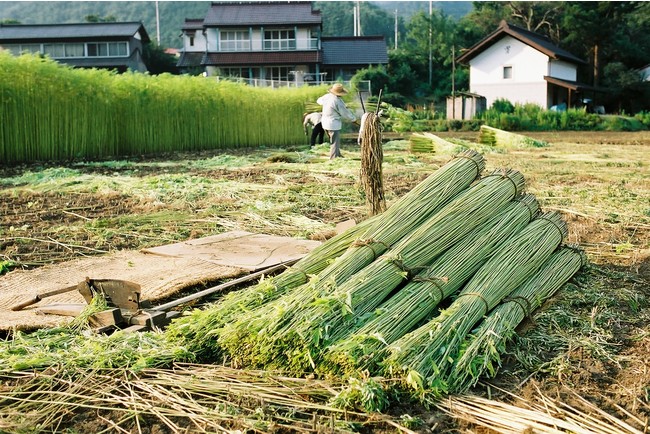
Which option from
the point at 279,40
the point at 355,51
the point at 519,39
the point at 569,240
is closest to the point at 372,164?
the point at 569,240

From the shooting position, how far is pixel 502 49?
38.4m

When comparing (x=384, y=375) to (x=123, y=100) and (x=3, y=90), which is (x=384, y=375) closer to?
(x=3, y=90)

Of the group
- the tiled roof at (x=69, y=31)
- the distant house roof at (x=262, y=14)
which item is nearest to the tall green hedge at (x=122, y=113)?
the distant house roof at (x=262, y=14)

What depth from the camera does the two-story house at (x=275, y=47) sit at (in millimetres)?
45625

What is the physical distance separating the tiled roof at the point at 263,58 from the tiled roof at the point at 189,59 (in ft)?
9.12

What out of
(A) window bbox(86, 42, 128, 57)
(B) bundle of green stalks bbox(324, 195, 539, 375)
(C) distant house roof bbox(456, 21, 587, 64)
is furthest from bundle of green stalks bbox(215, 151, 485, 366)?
(A) window bbox(86, 42, 128, 57)

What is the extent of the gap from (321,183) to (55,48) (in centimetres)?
4456

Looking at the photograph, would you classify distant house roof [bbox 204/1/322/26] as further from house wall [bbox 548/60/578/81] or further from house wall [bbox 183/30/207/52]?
house wall [bbox 548/60/578/81]

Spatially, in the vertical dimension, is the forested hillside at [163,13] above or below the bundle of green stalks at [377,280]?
above

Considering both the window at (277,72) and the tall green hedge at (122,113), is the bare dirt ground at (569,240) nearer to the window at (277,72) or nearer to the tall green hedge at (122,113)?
the tall green hedge at (122,113)

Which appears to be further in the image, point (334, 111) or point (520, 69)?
point (520, 69)

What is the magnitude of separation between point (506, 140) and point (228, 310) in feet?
56.3

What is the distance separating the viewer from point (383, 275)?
3.19m

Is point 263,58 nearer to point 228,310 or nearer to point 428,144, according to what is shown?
point 428,144
